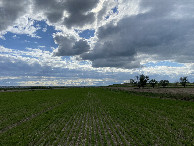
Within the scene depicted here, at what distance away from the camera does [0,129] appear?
1650 centimetres

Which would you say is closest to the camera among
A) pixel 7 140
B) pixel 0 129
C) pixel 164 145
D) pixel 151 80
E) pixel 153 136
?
pixel 164 145

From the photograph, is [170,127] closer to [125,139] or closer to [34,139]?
[125,139]

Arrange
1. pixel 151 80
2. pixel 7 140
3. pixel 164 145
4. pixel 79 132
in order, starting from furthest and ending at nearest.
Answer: pixel 151 80 < pixel 79 132 < pixel 7 140 < pixel 164 145

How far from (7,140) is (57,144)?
17.9 ft

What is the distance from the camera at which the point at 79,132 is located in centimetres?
1521

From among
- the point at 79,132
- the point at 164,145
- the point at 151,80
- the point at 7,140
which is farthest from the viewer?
Answer: the point at 151,80

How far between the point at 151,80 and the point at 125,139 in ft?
523

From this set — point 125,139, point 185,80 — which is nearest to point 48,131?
point 125,139

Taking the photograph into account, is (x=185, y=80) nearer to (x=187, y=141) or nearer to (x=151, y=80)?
(x=151, y=80)

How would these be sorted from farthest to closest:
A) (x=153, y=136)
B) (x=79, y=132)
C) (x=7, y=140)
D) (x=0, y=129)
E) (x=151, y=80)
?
(x=151, y=80) < (x=0, y=129) < (x=79, y=132) < (x=153, y=136) < (x=7, y=140)

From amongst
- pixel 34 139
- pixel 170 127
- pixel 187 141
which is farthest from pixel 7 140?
pixel 170 127

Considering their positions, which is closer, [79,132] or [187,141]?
[187,141]

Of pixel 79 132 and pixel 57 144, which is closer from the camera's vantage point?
pixel 57 144

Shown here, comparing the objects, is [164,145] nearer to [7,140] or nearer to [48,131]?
[48,131]
